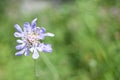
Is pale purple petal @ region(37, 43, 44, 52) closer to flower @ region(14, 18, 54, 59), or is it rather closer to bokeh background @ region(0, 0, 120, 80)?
flower @ region(14, 18, 54, 59)

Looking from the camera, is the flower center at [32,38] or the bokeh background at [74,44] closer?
the flower center at [32,38]

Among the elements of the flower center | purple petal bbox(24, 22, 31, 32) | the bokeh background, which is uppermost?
the bokeh background

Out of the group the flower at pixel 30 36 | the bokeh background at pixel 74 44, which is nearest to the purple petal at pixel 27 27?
the flower at pixel 30 36

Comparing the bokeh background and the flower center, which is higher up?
the bokeh background

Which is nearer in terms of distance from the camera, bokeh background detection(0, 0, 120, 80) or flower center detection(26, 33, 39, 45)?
flower center detection(26, 33, 39, 45)

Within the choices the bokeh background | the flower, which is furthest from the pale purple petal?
the bokeh background

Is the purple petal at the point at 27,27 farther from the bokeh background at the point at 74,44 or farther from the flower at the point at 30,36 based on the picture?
the bokeh background at the point at 74,44

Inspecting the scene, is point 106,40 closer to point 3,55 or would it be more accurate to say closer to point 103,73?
point 103,73

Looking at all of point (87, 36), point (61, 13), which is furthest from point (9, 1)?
point (87, 36)
